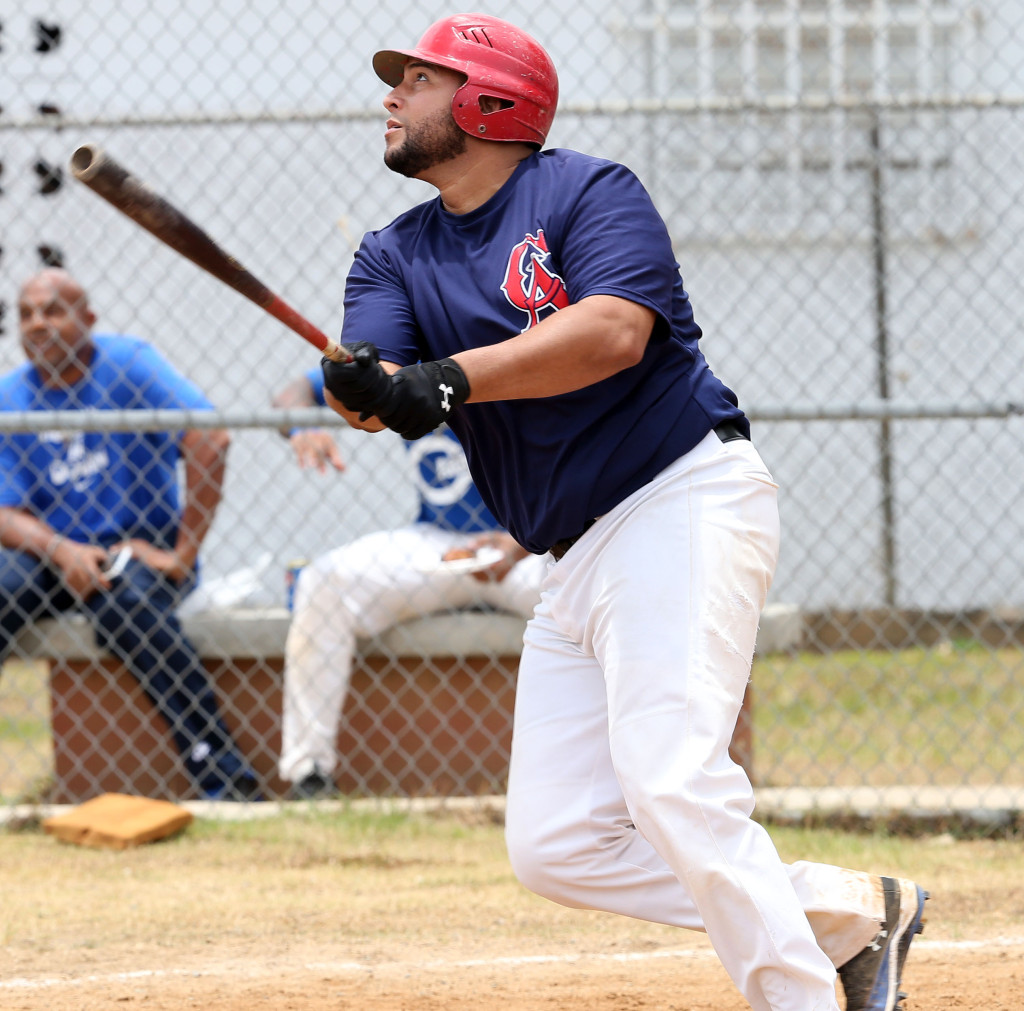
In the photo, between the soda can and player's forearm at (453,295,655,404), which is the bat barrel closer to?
player's forearm at (453,295,655,404)

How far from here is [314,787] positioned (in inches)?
183

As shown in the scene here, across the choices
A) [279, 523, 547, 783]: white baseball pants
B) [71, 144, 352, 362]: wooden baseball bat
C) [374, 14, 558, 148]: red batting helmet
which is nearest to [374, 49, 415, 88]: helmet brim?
[374, 14, 558, 148]: red batting helmet

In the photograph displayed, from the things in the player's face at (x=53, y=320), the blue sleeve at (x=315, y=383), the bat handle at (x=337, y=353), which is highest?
the bat handle at (x=337, y=353)

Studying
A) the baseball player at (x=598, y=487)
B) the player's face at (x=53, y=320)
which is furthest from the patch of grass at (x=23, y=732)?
the baseball player at (x=598, y=487)

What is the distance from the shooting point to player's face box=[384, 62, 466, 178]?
2.48m

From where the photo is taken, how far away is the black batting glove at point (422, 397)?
205 centimetres

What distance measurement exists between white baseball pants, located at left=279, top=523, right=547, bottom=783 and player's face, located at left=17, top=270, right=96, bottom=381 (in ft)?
3.84

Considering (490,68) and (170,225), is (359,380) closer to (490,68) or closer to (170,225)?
(170,225)

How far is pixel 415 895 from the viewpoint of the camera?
150 inches

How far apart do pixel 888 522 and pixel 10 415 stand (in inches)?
165

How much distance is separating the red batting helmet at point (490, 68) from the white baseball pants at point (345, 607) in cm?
226

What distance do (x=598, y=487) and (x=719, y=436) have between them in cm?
26

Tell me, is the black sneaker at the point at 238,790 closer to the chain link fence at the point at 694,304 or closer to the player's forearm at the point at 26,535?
the chain link fence at the point at 694,304

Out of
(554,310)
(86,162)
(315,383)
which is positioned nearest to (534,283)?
(554,310)
